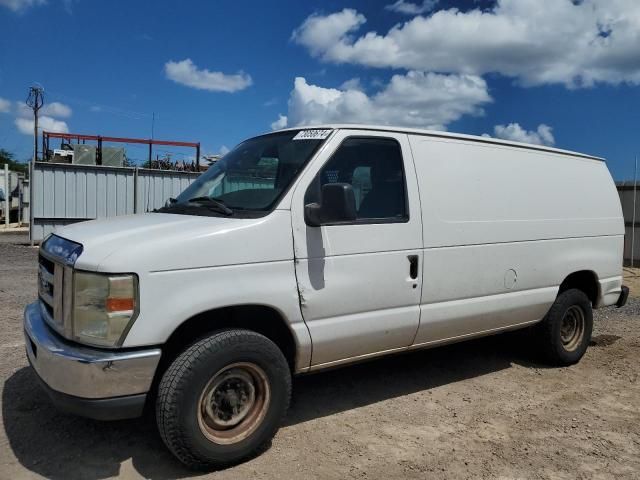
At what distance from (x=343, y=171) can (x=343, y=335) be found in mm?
1170

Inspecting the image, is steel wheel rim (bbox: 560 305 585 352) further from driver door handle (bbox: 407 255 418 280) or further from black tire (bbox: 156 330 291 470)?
black tire (bbox: 156 330 291 470)

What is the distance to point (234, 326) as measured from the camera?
3.64 m

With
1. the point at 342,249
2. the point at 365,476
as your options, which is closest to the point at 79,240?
the point at 342,249

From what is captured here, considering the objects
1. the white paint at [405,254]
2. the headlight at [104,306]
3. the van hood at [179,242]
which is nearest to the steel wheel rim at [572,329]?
the white paint at [405,254]

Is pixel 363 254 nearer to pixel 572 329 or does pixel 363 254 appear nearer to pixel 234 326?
pixel 234 326

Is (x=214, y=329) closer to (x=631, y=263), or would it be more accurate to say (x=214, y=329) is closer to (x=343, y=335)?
(x=343, y=335)

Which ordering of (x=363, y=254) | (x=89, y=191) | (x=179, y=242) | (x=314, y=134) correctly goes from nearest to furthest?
(x=179, y=242), (x=363, y=254), (x=314, y=134), (x=89, y=191)

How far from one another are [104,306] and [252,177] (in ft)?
5.12

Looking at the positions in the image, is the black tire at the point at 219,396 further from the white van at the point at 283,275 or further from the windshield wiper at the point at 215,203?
the windshield wiper at the point at 215,203

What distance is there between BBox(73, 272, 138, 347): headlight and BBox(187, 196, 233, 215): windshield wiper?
842mm

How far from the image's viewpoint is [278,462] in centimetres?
360

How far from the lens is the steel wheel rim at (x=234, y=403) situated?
3.41 m

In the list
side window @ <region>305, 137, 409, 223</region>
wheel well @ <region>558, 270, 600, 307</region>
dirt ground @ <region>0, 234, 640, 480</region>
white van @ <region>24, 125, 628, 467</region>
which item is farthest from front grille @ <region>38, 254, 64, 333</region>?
wheel well @ <region>558, 270, 600, 307</region>

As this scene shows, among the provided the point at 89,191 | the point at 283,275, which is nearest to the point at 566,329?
the point at 283,275
